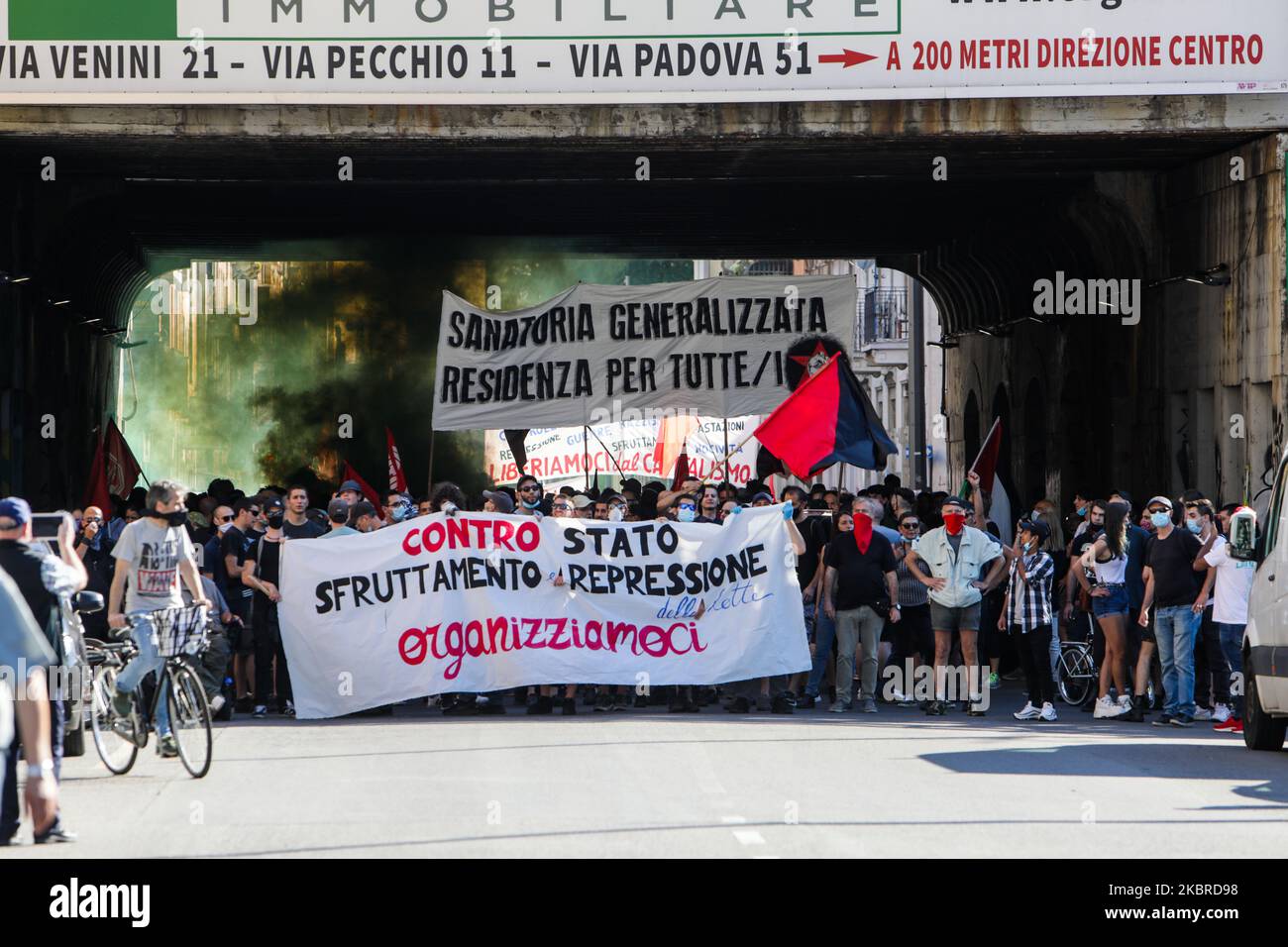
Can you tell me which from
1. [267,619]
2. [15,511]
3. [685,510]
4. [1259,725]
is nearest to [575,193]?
[685,510]

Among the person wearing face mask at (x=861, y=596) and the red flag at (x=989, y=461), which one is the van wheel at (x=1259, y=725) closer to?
the person wearing face mask at (x=861, y=596)

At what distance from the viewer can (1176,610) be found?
1680 cm

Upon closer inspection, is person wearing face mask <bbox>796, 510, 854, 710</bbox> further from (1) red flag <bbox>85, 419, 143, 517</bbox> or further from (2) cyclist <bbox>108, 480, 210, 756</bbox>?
(1) red flag <bbox>85, 419, 143, 517</bbox>

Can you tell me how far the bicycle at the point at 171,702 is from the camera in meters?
12.5

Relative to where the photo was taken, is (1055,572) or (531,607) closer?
(531,607)

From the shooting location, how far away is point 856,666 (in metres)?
20.4

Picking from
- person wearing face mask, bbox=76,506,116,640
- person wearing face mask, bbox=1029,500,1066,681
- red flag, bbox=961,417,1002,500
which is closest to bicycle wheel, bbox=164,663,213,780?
person wearing face mask, bbox=76,506,116,640

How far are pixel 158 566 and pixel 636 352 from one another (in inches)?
411

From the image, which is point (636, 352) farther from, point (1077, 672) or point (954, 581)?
point (1077, 672)

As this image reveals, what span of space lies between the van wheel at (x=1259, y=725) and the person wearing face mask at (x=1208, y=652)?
6.33 ft

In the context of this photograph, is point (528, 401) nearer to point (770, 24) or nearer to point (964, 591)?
point (770, 24)

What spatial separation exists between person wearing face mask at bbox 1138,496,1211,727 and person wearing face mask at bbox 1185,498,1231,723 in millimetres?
139

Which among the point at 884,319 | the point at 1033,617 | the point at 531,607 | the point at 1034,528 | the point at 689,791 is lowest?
the point at 689,791

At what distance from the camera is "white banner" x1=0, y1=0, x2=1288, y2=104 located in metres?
19.3
